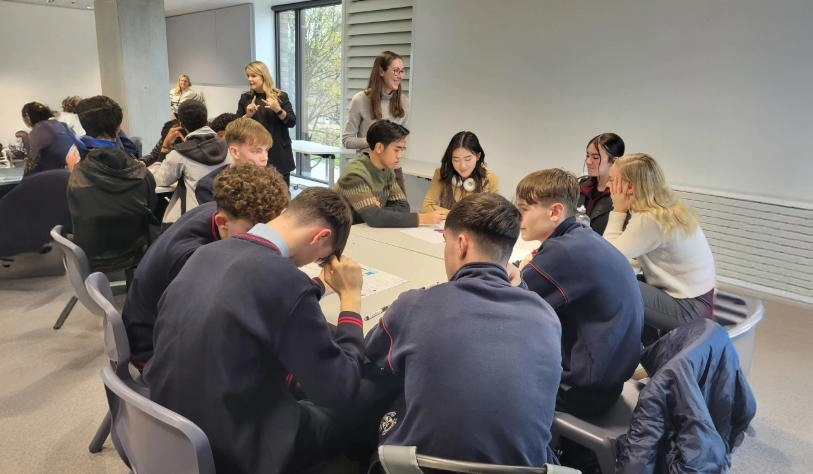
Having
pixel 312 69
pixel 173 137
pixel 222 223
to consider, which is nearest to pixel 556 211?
pixel 222 223

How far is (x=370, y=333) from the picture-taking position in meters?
1.34

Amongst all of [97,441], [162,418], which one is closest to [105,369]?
[162,418]

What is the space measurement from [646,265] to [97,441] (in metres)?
2.27

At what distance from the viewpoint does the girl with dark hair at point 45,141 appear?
3.53 m

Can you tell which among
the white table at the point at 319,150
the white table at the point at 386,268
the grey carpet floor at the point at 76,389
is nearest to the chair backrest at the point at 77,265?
the grey carpet floor at the point at 76,389

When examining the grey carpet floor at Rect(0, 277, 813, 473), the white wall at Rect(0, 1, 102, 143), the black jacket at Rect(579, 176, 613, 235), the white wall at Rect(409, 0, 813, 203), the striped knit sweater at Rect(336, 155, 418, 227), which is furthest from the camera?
the white wall at Rect(0, 1, 102, 143)

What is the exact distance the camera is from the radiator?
3418 millimetres

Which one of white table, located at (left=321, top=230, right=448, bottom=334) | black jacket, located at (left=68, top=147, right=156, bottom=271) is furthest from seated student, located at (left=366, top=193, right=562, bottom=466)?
black jacket, located at (left=68, top=147, right=156, bottom=271)

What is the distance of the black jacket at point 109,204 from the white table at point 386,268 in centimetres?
129

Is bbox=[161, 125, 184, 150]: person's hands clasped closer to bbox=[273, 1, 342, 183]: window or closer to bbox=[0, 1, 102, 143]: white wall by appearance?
bbox=[273, 1, 342, 183]: window

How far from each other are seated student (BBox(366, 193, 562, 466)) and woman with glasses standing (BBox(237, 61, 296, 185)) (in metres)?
3.04

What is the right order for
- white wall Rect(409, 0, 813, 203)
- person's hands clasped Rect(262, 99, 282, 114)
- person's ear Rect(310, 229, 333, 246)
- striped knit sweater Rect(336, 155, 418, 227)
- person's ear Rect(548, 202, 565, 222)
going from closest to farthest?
person's ear Rect(310, 229, 333, 246), person's ear Rect(548, 202, 565, 222), striped knit sweater Rect(336, 155, 418, 227), white wall Rect(409, 0, 813, 203), person's hands clasped Rect(262, 99, 282, 114)

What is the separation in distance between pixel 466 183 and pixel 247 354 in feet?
6.89

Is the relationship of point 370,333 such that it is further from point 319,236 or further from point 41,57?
point 41,57
